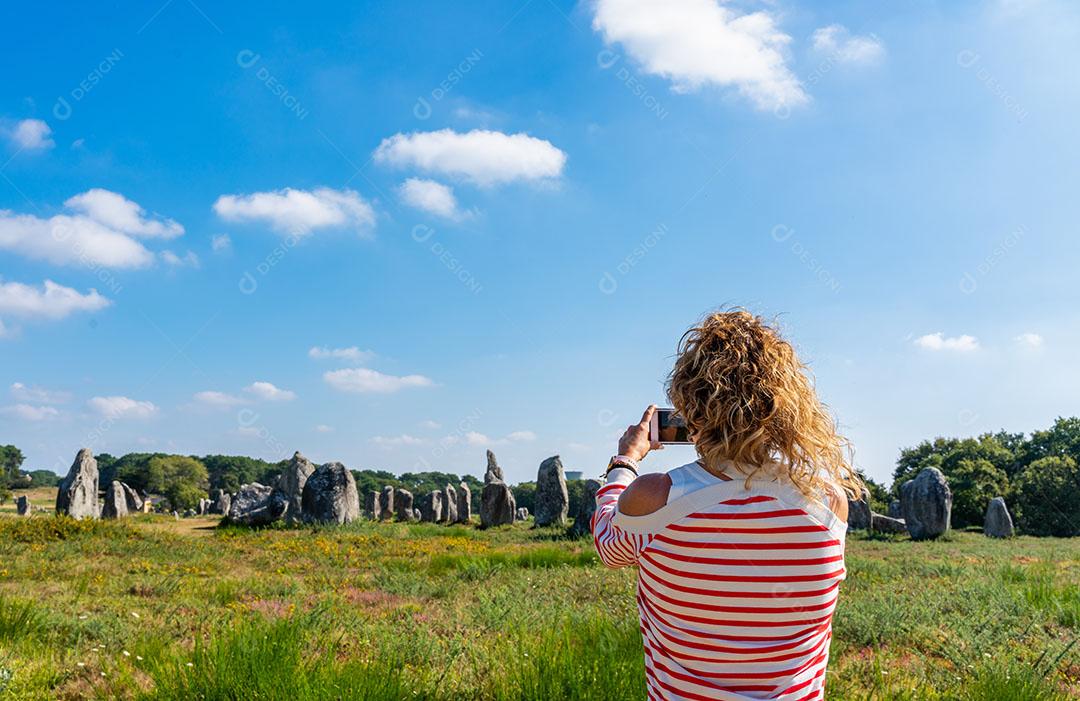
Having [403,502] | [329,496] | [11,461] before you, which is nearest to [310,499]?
[329,496]

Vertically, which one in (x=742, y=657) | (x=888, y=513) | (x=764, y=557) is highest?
(x=764, y=557)

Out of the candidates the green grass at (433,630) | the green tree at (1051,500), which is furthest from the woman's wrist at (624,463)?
the green tree at (1051,500)

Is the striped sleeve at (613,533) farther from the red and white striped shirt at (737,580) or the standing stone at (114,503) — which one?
the standing stone at (114,503)

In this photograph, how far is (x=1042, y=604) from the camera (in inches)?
261

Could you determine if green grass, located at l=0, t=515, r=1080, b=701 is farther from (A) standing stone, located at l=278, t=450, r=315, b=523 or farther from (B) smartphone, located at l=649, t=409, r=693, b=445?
(A) standing stone, located at l=278, t=450, r=315, b=523

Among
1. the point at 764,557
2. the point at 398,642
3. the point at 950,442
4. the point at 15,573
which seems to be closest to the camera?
the point at 764,557

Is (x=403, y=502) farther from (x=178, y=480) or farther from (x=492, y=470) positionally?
(x=178, y=480)

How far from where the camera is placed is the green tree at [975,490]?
33.8 m

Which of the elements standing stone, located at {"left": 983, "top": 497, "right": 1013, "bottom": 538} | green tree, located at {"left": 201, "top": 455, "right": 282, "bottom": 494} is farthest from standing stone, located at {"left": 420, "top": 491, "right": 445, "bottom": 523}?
green tree, located at {"left": 201, "top": 455, "right": 282, "bottom": 494}

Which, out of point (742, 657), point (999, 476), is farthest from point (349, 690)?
point (999, 476)

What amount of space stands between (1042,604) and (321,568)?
31.0 ft

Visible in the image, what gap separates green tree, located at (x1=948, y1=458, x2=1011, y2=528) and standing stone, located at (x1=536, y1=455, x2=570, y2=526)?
20624 mm

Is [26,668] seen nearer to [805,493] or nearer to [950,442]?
[805,493]

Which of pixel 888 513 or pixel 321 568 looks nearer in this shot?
pixel 321 568
